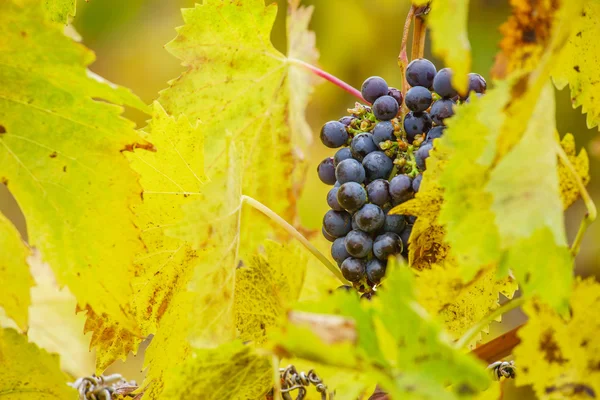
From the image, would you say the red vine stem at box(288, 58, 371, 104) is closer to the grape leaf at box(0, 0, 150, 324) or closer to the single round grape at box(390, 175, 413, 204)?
the single round grape at box(390, 175, 413, 204)

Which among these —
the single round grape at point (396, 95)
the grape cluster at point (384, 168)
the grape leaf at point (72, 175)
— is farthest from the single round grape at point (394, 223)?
the grape leaf at point (72, 175)

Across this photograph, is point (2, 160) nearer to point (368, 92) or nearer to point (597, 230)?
point (368, 92)

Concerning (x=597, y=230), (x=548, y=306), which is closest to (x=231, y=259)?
Answer: (x=548, y=306)

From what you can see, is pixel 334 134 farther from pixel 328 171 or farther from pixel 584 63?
pixel 584 63

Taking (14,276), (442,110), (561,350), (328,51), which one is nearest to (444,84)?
(442,110)

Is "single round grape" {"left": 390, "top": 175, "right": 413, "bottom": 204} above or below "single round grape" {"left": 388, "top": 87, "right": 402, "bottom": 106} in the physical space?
below

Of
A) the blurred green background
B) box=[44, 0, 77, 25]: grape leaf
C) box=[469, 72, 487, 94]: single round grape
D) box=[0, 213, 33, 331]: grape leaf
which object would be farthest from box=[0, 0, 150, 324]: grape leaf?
the blurred green background
